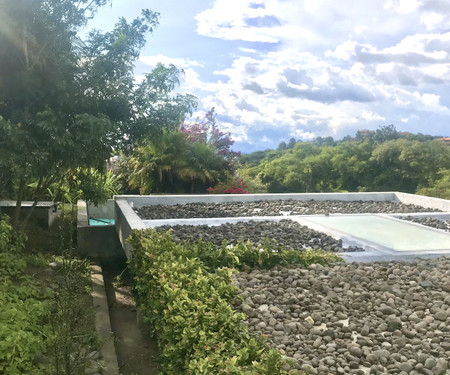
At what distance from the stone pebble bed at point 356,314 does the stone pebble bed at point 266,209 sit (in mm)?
3439

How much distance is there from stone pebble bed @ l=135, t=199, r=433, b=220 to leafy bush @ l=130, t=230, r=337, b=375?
119 inches

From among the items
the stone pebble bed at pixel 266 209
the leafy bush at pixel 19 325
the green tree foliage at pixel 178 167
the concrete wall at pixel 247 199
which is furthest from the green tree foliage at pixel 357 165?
the leafy bush at pixel 19 325

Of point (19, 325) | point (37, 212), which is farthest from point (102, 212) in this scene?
point (19, 325)

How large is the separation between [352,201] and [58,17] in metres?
6.44

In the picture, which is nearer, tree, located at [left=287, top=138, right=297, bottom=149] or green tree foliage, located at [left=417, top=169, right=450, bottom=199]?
green tree foliage, located at [left=417, top=169, right=450, bottom=199]

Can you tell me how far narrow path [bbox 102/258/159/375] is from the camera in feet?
12.8

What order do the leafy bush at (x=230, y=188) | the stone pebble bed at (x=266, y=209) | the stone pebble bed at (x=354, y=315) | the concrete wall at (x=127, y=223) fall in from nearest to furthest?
the stone pebble bed at (x=354, y=315), the concrete wall at (x=127, y=223), the stone pebble bed at (x=266, y=209), the leafy bush at (x=230, y=188)

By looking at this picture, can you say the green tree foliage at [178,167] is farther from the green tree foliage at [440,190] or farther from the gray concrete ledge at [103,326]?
the green tree foliage at [440,190]

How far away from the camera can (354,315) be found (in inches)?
128

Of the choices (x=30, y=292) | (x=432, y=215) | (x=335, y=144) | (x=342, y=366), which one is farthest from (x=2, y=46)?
(x=335, y=144)

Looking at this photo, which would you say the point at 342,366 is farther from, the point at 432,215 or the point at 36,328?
the point at 432,215

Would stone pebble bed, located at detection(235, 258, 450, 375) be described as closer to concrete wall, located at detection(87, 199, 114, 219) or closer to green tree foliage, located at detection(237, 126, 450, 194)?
concrete wall, located at detection(87, 199, 114, 219)

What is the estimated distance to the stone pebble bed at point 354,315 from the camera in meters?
2.62

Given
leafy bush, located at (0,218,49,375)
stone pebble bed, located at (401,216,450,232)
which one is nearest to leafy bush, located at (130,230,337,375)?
leafy bush, located at (0,218,49,375)
